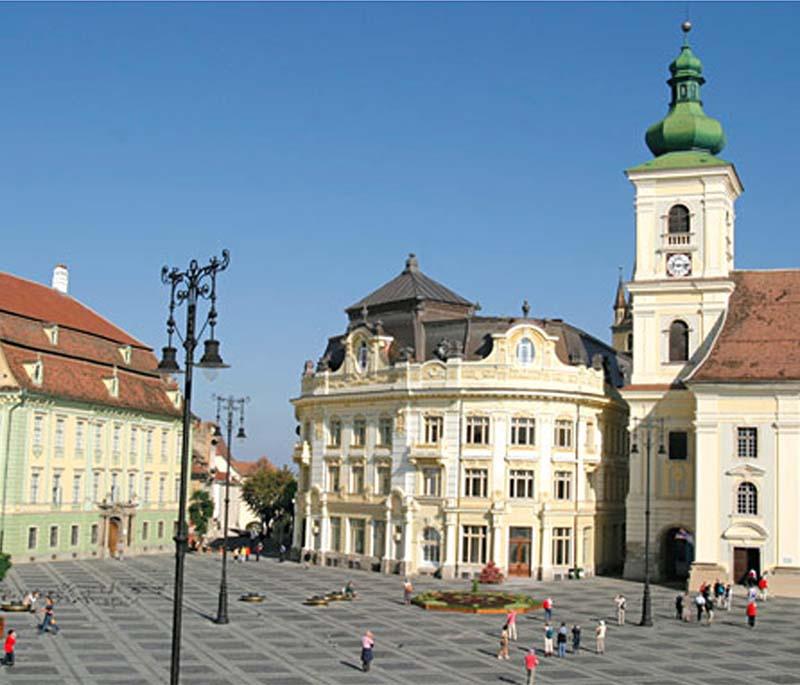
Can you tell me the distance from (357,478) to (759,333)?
2502cm

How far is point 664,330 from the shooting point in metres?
65.7

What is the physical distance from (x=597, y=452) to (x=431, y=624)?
82.2 feet

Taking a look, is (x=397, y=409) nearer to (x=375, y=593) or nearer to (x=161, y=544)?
(x=375, y=593)

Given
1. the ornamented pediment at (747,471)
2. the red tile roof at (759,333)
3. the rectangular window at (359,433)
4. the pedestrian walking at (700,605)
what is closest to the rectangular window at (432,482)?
the rectangular window at (359,433)

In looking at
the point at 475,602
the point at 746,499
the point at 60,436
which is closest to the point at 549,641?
the point at 475,602

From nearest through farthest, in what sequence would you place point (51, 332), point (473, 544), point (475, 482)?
point (473, 544) < point (475, 482) < point (51, 332)

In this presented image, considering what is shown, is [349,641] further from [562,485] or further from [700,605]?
[562,485]

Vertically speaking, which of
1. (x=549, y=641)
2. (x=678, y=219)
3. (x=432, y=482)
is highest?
(x=678, y=219)

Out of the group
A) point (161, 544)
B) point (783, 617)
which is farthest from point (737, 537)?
point (161, 544)

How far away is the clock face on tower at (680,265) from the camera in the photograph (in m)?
65.8

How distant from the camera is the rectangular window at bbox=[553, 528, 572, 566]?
6438 cm

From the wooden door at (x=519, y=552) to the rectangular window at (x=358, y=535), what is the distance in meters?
9.75

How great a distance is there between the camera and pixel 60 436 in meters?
69.7

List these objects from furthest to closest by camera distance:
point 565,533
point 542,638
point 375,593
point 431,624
A: point 565,533
point 375,593
point 431,624
point 542,638
